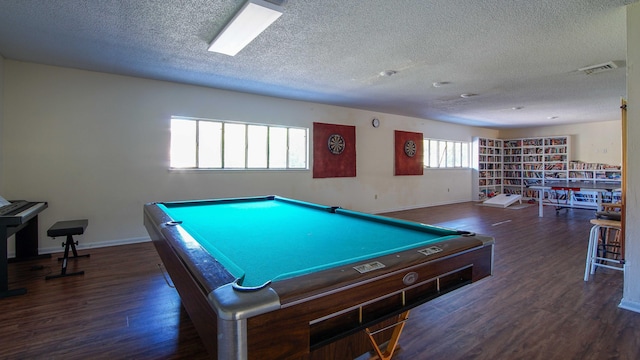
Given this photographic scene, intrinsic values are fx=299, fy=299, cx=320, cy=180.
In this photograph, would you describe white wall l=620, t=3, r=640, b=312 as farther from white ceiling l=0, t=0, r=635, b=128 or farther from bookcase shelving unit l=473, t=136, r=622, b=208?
bookcase shelving unit l=473, t=136, r=622, b=208

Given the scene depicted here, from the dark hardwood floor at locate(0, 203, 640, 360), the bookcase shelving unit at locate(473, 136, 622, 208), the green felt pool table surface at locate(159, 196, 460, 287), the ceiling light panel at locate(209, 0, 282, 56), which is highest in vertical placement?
the ceiling light panel at locate(209, 0, 282, 56)

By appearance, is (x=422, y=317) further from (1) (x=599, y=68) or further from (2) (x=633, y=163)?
(1) (x=599, y=68)

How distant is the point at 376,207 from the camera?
6.91m

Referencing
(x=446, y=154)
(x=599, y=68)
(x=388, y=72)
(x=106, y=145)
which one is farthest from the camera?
(x=446, y=154)

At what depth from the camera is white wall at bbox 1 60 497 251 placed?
3.62m

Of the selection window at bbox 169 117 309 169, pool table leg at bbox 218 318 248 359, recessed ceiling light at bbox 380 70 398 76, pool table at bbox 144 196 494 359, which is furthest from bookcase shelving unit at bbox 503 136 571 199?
pool table leg at bbox 218 318 248 359

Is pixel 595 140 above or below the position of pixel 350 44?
below

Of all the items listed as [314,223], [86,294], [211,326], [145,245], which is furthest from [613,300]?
[145,245]

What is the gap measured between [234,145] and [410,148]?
4499mm

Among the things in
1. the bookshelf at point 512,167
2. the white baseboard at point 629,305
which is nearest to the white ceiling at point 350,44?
the white baseboard at point 629,305

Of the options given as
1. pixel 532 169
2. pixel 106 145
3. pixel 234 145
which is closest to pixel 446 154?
pixel 532 169

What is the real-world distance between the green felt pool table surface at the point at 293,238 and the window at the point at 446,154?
6.40 m

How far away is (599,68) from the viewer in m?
3.68

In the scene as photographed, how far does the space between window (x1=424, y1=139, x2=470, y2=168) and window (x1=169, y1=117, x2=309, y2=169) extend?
4131mm
